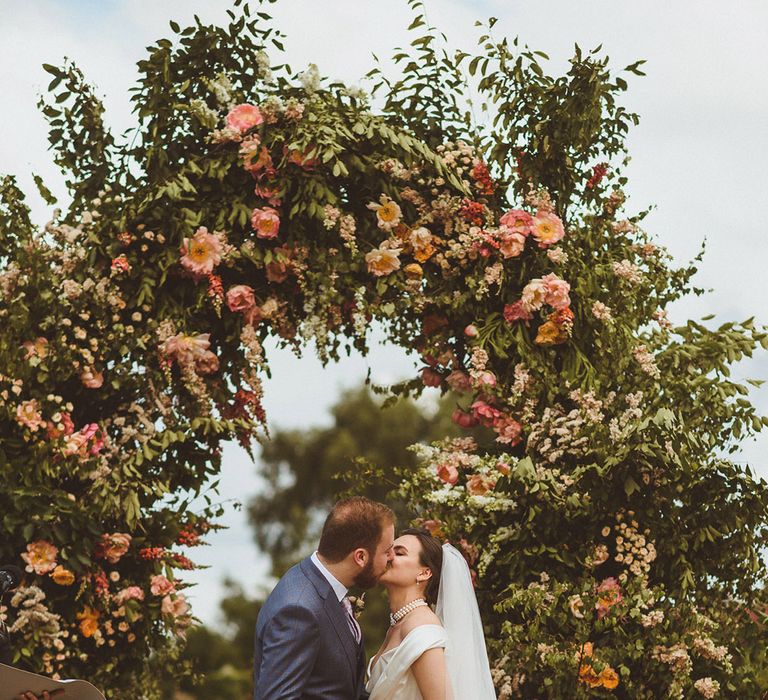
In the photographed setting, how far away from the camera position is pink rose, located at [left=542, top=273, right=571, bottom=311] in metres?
5.24

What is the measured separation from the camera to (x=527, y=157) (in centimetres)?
561

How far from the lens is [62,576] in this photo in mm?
4688

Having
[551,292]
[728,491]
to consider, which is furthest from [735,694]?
[551,292]

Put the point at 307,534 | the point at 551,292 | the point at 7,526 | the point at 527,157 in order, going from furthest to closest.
Answer: the point at 307,534, the point at 527,157, the point at 551,292, the point at 7,526

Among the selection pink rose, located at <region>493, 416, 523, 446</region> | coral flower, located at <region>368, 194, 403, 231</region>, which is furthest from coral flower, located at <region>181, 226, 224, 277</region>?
pink rose, located at <region>493, 416, 523, 446</region>

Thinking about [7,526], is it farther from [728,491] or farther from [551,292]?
[728,491]

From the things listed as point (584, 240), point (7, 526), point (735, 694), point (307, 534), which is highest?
point (307, 534)

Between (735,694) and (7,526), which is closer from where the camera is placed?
(7,526)

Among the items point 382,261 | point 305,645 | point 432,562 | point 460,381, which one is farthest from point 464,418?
point 305,645

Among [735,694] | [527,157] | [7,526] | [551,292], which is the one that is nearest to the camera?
[7,526]

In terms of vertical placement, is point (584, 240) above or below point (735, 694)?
above

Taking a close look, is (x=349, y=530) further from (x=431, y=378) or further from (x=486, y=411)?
(x=431, y=378)

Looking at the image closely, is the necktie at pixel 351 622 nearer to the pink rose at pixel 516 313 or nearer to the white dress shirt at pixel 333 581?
the white dress shirt at pixel 333 581

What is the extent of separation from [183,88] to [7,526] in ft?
7.73
